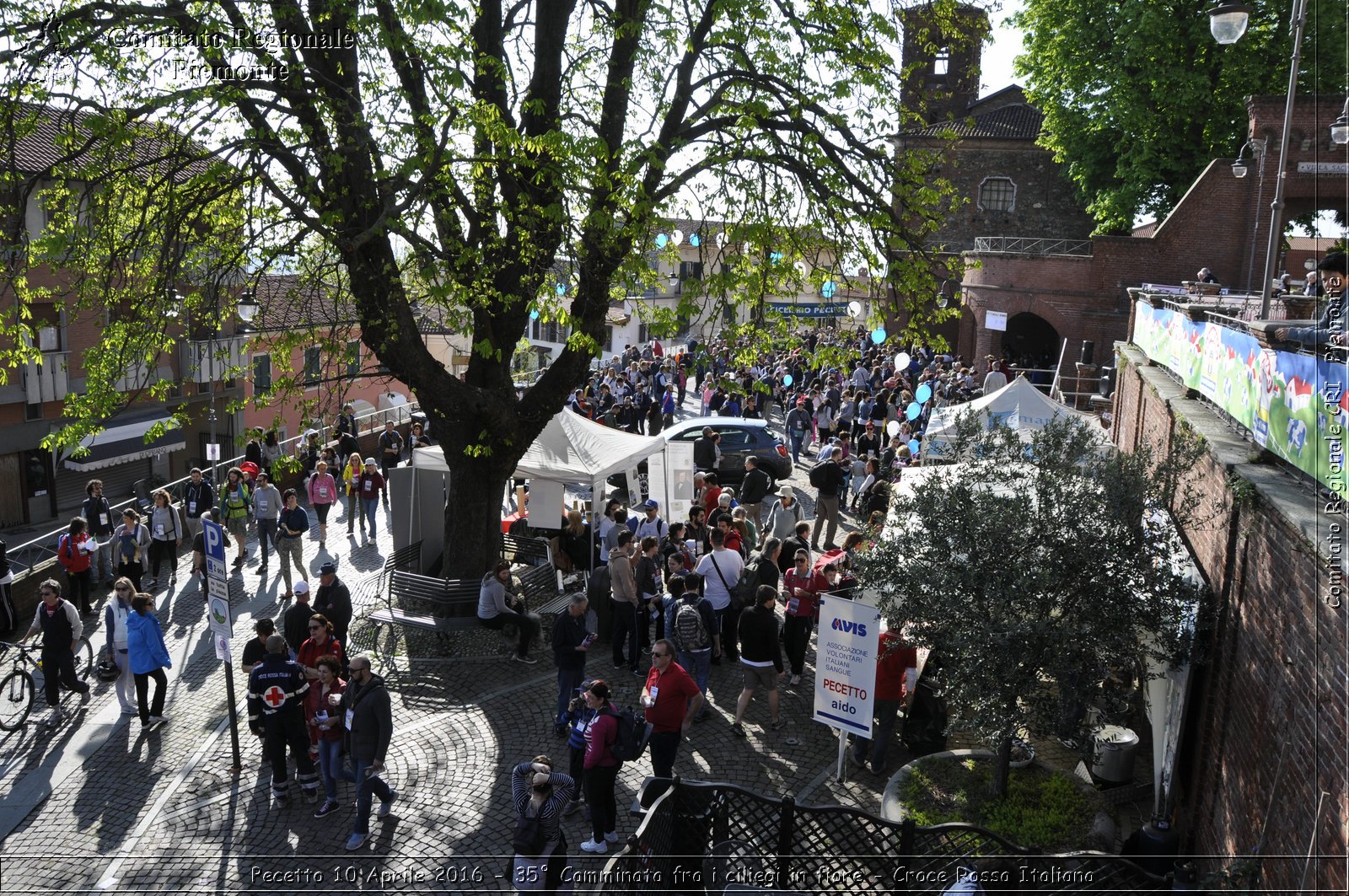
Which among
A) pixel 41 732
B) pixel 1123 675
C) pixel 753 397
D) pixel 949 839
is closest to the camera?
pixel 949 839

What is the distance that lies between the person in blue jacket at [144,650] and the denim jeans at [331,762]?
268 cm

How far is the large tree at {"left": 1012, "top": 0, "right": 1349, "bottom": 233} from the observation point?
3112 centimetres

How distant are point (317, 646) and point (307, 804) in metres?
1.45

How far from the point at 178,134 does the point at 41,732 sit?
6.32m

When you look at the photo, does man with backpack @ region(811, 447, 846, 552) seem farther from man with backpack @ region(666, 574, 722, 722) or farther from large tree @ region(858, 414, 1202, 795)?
large tree @ region(858, 414, 1202, 795)

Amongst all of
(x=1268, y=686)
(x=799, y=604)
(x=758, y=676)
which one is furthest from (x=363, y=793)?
(x=1268, y=686)

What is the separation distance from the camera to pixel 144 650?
10656 millimetres

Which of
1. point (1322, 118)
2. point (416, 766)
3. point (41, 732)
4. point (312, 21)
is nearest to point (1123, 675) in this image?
point (416, 766)

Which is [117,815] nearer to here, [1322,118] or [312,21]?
[312,21]

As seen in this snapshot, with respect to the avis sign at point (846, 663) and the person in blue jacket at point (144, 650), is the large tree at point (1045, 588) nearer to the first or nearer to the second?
the avis sign at point (846, 663)

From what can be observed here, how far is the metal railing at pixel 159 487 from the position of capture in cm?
1533

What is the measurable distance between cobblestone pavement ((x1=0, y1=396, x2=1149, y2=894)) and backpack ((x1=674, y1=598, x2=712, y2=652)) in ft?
3.11

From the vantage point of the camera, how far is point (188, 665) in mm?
12477

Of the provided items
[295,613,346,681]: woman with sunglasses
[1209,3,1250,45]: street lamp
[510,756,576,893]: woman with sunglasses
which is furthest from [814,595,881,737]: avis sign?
[1209,3,1250,45]: street lamp
